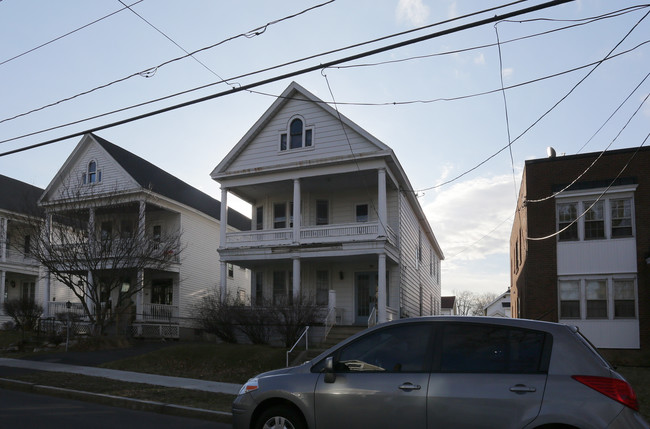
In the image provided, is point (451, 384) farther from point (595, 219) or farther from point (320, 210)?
point (320, 210)

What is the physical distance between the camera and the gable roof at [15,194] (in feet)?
108

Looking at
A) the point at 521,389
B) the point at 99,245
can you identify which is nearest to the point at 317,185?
the point at 99,245

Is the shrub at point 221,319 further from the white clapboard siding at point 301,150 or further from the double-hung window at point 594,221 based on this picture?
the double-hung window at point 594,221

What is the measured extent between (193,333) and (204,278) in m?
3.51

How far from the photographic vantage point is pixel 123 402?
10789 mm

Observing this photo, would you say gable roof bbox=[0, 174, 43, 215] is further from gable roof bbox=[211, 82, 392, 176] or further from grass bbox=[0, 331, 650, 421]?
grass bbox=[0, 331, 650, 421]

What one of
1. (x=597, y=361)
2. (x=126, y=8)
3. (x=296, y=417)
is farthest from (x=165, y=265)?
(x=597, y=361)

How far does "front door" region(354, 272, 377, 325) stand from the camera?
2397cm

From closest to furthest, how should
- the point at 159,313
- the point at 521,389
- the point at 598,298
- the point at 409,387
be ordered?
1. the point at 521,389
2. the point at 409,387
3. the point at 598,298
4. the point at 159,313

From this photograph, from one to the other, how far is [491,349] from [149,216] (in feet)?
89.2

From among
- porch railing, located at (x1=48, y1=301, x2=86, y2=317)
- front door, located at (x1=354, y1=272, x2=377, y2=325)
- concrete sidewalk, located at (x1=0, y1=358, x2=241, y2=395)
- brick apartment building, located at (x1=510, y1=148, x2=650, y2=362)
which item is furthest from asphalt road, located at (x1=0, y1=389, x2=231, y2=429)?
porch railing, located at (x1=48, y1=301, x2=86, y2=317)

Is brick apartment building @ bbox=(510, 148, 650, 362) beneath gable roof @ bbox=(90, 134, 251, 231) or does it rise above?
A: beneath

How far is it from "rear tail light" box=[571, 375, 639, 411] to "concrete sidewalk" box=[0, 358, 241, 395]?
27.4 ft

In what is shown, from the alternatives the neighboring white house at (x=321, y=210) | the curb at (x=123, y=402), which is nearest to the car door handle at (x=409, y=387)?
the curb at (x=123, y=402)
